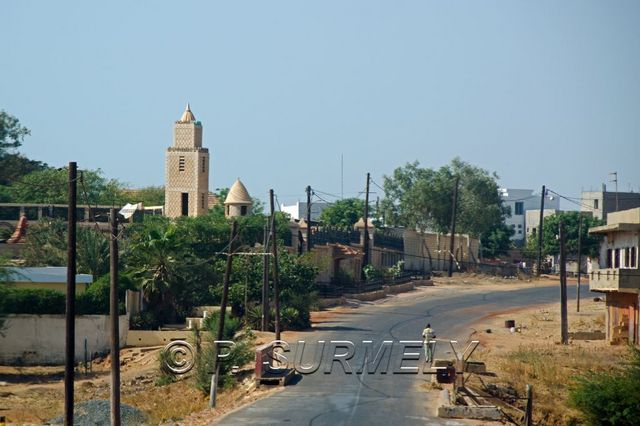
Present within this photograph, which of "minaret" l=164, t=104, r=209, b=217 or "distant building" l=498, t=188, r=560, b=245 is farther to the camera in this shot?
"distant building" l=498, t=188, r=560, b=245

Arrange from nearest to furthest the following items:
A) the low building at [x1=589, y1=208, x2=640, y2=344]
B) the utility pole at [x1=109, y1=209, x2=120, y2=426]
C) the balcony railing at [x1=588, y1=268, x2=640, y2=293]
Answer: the utility pole at [x1=109, y1=209, x2=120, y2=426]
the balcony railing at [x1=588, y1=268, x2=640, y2=293]
the low building at [x1=589, y1=208, x2=640, y2=344]

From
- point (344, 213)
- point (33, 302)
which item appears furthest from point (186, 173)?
point (344, 213)

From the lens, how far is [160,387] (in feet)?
156

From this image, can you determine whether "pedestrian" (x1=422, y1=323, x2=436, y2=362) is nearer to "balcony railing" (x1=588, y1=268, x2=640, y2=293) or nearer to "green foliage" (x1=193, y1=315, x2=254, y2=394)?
"green foliage" (x1=193, y1=315, x2=254, y2=394)

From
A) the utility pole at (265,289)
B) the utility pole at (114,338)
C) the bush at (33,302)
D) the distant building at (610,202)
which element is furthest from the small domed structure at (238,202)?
the distant building at (610,202)

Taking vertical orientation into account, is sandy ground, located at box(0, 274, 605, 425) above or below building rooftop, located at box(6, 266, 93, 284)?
below

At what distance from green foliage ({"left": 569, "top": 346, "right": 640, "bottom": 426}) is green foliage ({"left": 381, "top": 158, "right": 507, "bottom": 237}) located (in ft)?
254

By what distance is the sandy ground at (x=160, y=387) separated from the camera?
1610 inches

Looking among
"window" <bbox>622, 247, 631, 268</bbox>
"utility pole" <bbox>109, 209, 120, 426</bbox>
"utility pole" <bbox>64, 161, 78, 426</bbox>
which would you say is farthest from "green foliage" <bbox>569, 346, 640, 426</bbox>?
"window" <bbox>622, 247, 631, 268</bbox>

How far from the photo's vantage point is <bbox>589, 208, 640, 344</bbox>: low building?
5325 centimetres

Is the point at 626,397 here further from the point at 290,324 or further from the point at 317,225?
the point at 317,225

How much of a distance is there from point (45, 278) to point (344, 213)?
6500cm

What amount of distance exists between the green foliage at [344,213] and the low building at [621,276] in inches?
2376

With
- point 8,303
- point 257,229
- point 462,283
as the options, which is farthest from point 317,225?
point 8,303
